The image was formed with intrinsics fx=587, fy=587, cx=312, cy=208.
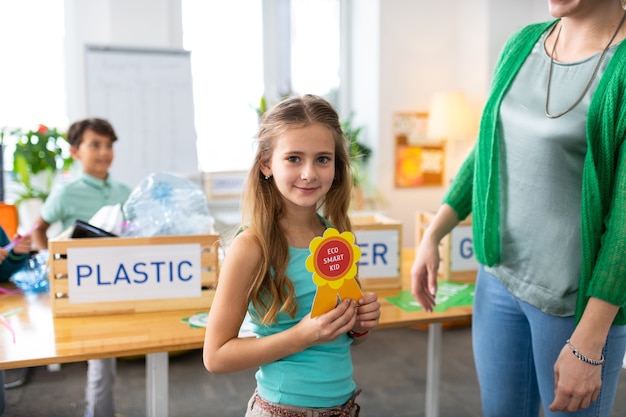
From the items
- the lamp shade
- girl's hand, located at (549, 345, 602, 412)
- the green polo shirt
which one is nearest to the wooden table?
girl's hand, located at (549, 345, 602, 412)

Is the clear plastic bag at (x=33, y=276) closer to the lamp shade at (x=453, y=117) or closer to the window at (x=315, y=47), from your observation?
the lamp shade at (x=453, y=117)

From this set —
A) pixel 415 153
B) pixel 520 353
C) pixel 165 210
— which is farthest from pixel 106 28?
pixel 520 353

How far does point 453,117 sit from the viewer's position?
427 cm

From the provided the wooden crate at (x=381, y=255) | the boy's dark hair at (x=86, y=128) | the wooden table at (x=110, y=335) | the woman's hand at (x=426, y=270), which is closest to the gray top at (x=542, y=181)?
the woman's hand at (x=426, y=270)

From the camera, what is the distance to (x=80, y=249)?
1.69 m

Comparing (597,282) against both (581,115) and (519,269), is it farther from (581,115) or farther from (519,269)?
(581,115)

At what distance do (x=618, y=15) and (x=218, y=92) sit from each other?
13.0ft

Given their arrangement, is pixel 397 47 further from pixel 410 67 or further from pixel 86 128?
pixel 86 128

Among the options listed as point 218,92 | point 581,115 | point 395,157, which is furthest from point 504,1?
point 581,115

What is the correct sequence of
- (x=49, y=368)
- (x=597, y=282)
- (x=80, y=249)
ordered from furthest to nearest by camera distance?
(x=49, y=368) < (x=80, y=249) < (x=597, y=282)

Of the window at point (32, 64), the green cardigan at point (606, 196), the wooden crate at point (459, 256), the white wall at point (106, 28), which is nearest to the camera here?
the green cardigan at point (606, 196)

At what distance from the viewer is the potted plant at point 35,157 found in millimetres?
3680

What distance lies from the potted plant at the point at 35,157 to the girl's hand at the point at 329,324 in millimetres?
3118

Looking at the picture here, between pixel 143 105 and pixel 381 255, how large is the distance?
8.51 ft
